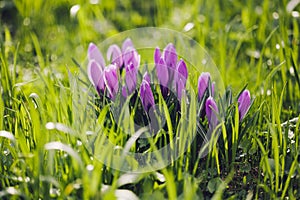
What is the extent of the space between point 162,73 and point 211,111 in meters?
0.22

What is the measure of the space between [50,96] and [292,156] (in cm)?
83

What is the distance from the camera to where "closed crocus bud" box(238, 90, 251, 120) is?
168cm

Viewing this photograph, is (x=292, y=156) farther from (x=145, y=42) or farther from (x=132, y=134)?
(x=145, y=42)

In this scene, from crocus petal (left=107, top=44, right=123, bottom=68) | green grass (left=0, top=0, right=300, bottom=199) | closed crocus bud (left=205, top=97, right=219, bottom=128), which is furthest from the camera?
crocus petal (left=107, top=44, right=123, bottom=68)

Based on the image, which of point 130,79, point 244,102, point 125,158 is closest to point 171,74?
point 130,79

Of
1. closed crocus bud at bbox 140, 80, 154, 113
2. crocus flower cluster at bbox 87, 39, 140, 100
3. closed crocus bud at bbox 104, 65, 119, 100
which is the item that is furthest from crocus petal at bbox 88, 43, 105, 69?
closed crocus bud at bbox 140, 80, 154, 113

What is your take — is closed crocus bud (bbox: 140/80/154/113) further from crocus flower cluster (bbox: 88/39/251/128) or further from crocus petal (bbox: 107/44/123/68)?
crocus petal (bbox: 107/44/123/68)

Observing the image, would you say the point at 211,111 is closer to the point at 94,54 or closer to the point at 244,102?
the point at 244,102

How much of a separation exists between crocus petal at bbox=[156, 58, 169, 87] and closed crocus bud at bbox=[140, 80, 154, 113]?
0.33ft

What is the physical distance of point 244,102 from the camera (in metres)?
1.68

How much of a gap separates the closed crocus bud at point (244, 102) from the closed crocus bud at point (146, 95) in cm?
28

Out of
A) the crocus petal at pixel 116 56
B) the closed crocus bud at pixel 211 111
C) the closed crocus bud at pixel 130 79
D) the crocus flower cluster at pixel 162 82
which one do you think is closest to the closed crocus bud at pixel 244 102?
the crocus flower cluster at pixel 162 82

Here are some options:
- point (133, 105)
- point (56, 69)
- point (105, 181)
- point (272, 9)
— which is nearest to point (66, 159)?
point (105, 181)

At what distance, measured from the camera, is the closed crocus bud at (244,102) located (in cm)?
168
